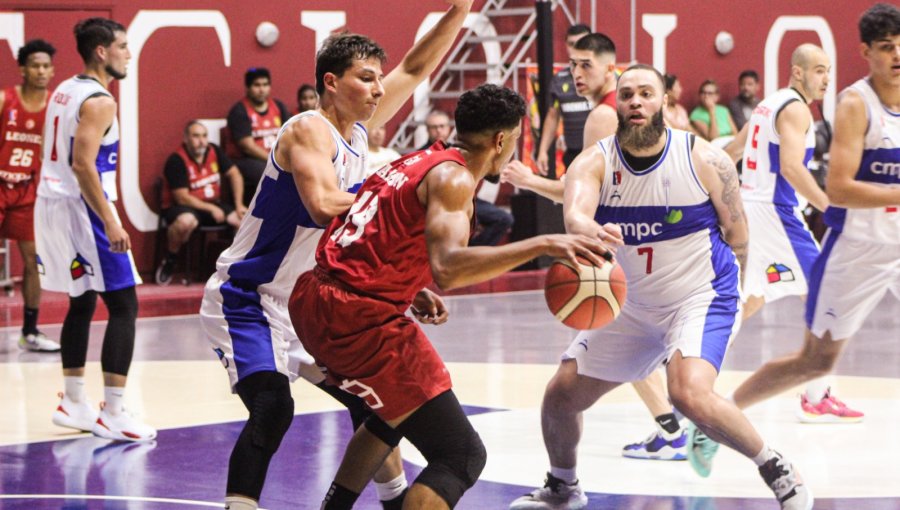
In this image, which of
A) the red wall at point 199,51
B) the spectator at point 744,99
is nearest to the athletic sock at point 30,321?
the red wall at point 199,51

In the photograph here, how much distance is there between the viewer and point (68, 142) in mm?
7594

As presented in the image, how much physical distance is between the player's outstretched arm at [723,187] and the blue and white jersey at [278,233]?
4.57 ft

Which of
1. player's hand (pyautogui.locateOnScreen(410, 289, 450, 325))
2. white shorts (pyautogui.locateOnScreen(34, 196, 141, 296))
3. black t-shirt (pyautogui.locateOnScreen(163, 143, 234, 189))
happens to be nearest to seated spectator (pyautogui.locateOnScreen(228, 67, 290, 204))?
black t-shirt (pyautogui.locateOnScreen(163, 143, 234, 189))

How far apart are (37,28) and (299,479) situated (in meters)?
8.28

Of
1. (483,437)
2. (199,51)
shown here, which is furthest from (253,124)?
(483,437)

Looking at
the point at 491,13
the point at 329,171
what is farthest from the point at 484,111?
the point at 491,13

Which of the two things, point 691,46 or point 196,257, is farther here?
point 691,46

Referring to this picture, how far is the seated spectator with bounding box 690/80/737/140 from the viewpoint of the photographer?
16.9 metres

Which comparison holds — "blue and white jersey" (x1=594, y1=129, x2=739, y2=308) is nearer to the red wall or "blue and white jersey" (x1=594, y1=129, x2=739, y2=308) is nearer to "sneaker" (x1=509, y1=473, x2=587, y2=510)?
"sneaker" (x1=509, y1=473, x2=587, y2=510)

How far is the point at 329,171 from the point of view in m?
5.01

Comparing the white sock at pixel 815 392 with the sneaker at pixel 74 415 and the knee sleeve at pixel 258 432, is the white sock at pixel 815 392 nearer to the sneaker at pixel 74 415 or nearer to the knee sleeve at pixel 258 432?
the knee sleeve at pixel 258 432

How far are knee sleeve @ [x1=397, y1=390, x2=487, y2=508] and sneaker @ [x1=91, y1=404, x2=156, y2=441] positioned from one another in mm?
3027

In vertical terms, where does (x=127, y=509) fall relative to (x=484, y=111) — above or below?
below

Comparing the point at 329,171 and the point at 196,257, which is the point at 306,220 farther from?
the point at 196,257
